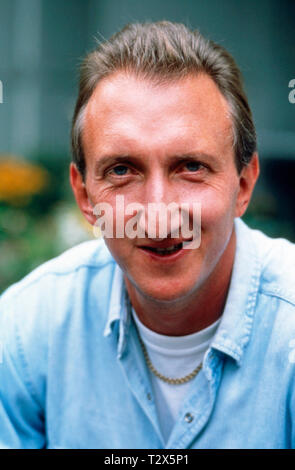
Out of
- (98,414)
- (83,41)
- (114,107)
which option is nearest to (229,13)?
(83,41)

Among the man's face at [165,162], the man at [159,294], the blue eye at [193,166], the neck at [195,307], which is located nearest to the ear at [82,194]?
the man at [159,294]

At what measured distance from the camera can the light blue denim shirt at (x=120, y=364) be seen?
1.79m

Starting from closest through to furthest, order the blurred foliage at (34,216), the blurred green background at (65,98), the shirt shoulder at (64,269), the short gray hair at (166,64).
Result: the short gray hair at (166,64)
the shirt shoulder at (64,269)
the blurred foliage at (34,216)
the blurred green background at (65,98)

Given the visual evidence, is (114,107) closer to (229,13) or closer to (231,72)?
(231,72)

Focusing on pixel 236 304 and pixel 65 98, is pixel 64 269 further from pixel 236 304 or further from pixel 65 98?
pixel 65 98

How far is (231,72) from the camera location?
194 cm

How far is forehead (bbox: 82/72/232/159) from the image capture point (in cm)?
166

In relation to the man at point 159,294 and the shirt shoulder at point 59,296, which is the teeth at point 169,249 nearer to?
the man at point 159,294

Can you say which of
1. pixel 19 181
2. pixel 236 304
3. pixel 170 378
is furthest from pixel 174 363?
pixel 19 181

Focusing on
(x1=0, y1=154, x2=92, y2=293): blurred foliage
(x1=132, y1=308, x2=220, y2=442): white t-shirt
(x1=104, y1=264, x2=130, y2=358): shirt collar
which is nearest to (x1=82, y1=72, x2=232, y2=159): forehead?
(x1=104, y1=264, x2=130, y2=358): shirt collar

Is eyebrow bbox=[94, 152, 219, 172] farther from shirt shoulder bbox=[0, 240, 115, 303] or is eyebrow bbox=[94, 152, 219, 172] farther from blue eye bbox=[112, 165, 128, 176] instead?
shirt shoulder bbox=[0, 240, 115, 303]

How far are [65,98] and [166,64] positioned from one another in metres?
4.05

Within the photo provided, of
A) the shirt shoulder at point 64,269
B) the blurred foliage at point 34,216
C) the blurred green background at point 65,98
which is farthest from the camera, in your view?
the blurred green background at point 65,98
